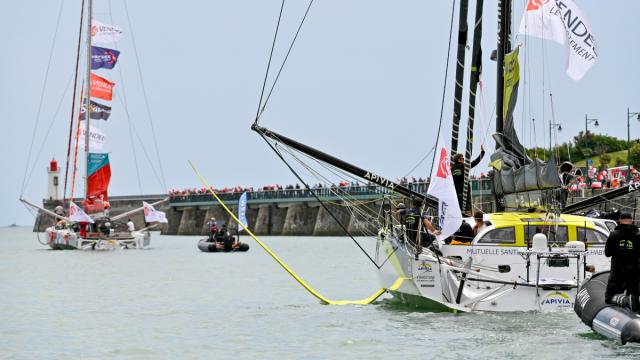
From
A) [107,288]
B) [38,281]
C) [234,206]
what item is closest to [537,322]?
[107,288]

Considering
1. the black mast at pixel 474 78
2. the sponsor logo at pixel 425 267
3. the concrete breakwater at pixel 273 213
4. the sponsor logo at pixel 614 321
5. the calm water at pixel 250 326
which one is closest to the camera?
the sponsor logo at pixel 614 321

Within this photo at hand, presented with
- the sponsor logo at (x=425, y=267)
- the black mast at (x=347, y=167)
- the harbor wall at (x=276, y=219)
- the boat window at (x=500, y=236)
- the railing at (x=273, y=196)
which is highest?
the railing at (x=273, y=196)

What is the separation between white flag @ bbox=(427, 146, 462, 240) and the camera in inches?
779

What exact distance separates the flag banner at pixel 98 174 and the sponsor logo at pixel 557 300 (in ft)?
158

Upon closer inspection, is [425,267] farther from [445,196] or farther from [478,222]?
[478,222]

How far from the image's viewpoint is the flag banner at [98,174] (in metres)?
64.6

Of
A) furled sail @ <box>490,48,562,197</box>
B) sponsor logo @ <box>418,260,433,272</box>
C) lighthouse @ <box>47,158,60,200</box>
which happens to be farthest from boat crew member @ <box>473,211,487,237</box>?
lighthouse @ <box>47,158,60,200</box>

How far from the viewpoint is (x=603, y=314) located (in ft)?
56.3

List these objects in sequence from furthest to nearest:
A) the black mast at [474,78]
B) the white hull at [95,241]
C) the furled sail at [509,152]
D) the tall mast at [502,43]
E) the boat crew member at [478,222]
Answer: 1. the white hull at [95,241]
2. the tall mast at [502,43]
3. the black mast at [474,78]
4. the furled sail at [509,152]
5. the boat crew member at [478,222]

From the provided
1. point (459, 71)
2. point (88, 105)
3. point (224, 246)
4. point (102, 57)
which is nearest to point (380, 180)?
point (459, 71)

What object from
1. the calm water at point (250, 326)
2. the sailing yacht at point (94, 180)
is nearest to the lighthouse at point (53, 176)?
the sailing yacht at point (94, 180)

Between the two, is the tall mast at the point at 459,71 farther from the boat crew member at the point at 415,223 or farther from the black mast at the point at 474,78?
the boat crew member at the point at 415,223

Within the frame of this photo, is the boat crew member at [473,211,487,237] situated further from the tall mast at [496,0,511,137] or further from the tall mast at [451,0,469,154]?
the tall mast at [496,0,511,137]

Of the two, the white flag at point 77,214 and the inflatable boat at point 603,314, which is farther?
the white flag at point 77,214
